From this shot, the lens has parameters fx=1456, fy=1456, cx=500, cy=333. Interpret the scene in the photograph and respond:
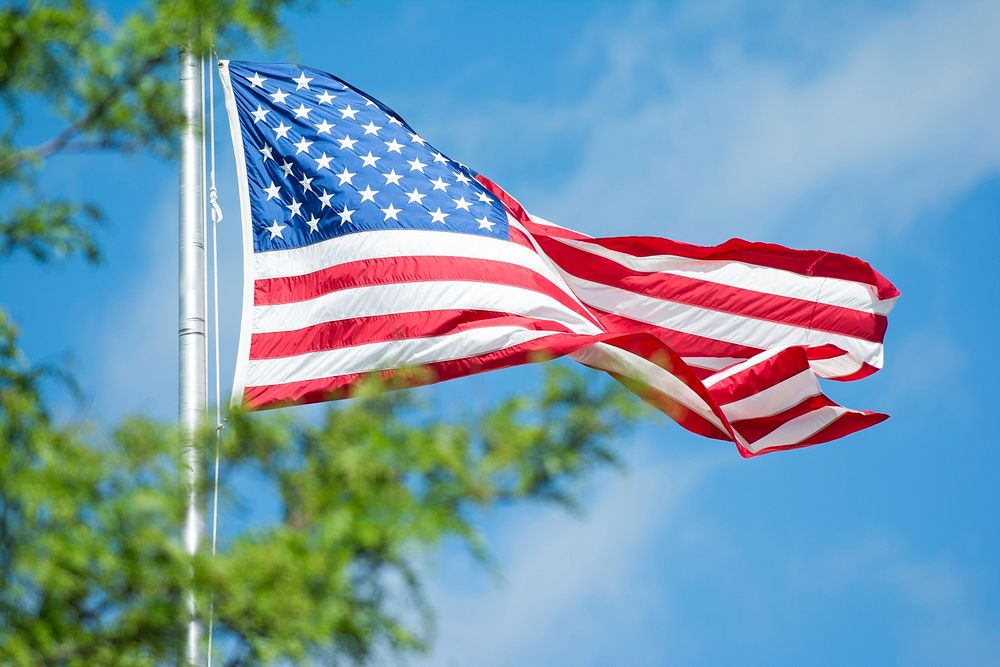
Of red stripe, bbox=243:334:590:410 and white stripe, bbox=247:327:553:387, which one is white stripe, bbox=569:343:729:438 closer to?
red stripe, bbox=243:334:590:410

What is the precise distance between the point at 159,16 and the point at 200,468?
2.34 metres

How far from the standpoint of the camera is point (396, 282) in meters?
14.3

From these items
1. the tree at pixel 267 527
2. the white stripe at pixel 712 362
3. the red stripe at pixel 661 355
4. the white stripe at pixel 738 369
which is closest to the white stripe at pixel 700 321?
the white stripe at pixel 712 362

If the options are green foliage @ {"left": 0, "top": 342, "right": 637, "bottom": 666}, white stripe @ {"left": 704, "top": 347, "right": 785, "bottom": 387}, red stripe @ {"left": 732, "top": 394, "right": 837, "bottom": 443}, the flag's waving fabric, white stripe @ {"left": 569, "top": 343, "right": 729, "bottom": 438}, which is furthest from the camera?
red stripe @ {"left": 732, "top": 394, "right": 837, "bottom": 443}

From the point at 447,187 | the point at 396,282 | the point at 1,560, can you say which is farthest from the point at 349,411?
the point at 447,187

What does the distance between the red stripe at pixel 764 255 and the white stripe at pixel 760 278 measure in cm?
6

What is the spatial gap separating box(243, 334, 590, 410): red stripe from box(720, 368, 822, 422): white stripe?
8.16ft

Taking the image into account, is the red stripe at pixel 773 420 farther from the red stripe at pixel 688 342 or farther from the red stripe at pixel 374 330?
the red stripe at pixel 374 330

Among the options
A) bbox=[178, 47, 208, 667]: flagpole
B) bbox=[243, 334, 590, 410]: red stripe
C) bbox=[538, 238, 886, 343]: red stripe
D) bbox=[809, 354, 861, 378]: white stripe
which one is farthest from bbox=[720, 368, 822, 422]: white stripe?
bbox=[178, 47, 208, 667]: flagpole

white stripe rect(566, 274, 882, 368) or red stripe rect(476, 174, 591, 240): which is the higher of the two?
red stripe rect(476, 174, 591, 240)

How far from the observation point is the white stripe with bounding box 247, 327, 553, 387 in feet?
44.2

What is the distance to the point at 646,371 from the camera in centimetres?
1482

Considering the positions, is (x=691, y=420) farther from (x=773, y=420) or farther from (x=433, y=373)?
(x=433, y=373)

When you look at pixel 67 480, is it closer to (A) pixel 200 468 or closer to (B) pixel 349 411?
(A) pixel 200 468
